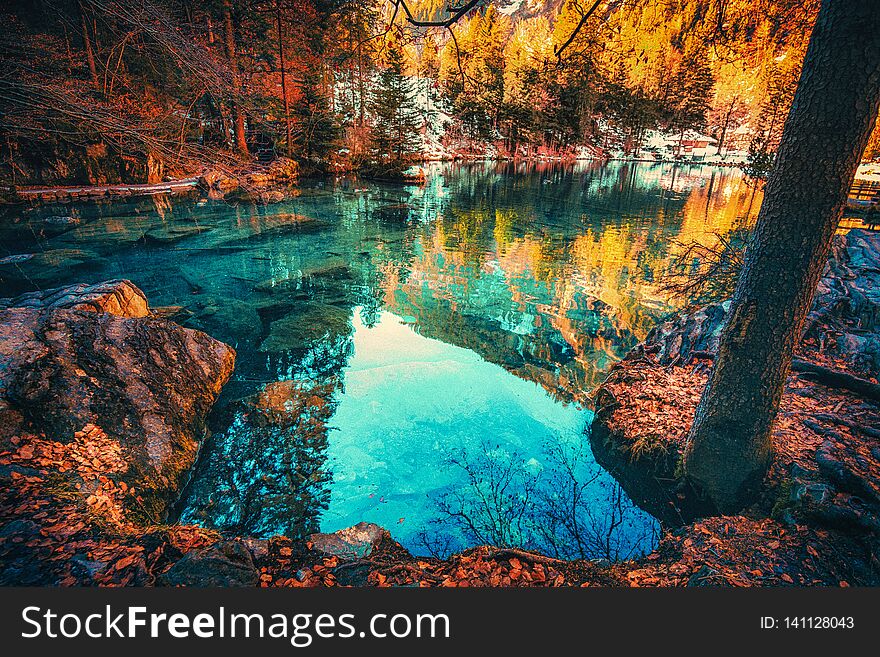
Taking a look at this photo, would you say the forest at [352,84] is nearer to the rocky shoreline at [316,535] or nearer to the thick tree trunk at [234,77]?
the thick tree trunk at [234,77]

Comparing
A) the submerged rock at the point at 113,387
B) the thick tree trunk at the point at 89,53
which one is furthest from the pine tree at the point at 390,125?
the submerged rock at the point at 113,387

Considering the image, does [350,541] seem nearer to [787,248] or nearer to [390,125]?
[787,248]

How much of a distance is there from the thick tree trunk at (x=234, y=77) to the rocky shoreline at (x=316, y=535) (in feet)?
10.8

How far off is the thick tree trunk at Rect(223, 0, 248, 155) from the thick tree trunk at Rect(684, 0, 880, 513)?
5900mm

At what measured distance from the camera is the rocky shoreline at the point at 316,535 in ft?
→ 8.45

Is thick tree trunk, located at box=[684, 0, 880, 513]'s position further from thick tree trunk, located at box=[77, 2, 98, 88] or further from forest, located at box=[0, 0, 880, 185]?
thick tree trunk, located at box=[77, 2, 98, 88]

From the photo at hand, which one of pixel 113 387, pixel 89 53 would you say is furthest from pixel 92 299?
pixel 89 53

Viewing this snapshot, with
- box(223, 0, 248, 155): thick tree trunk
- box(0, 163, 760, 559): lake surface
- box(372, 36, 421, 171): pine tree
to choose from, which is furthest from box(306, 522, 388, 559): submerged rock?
box(372, 36, 421, 171): pine tree

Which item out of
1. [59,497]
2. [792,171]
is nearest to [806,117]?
[792,171]

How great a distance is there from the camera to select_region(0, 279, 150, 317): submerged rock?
550 cm

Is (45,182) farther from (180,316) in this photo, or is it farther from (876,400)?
(876,400)

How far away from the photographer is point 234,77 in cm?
541

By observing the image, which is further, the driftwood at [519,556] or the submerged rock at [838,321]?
the submerged rock at [838,321]

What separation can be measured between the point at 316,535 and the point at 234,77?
5995mm
